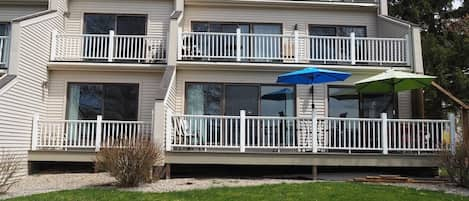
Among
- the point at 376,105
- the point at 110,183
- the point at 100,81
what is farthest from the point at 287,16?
the point at 110,183

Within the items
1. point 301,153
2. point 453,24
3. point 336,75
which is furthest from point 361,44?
point 453,24

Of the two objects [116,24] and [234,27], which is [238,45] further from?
[116,24]

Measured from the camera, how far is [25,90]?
40.4 ft

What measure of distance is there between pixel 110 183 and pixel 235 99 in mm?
5368

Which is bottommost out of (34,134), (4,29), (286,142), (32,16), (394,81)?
(286,142)

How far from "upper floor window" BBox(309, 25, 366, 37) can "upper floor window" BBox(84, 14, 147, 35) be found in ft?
20.3

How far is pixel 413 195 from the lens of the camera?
9.18m

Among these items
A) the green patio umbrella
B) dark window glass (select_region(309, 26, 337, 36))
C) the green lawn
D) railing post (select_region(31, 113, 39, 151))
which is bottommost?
the green lawn

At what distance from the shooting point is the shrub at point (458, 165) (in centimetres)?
1010

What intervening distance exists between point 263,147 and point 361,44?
5239 millimetres

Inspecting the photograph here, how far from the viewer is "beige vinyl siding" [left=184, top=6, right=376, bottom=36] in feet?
51.7

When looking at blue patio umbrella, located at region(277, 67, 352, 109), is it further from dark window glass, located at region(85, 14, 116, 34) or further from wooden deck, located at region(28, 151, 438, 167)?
dark window glass, located at region(85, 14, 116, 34)

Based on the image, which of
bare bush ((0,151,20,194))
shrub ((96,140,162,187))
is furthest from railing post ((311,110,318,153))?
bare bush ((0,151,20,194))

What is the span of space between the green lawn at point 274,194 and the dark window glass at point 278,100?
4796mm
